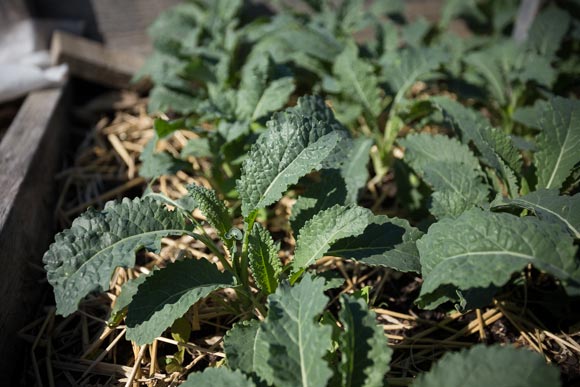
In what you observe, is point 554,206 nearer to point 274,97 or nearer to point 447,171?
point 447,171

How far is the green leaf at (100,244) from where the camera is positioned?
1.13m

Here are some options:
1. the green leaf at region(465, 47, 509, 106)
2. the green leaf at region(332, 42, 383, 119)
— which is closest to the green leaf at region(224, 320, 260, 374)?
the green leaf at region(332, 42, 383, 119)

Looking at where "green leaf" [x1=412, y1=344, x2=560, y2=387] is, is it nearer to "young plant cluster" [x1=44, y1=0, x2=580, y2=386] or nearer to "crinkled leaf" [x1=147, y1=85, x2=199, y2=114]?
"young plant cluster" [x1=44, y1=0, x2=580, y2=386]

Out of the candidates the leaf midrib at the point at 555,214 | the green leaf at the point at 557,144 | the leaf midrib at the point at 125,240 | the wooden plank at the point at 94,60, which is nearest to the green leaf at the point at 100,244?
the leaf midrib at the point at 125,240

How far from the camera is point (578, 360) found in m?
1.28

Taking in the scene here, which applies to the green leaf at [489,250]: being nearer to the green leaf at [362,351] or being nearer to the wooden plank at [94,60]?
the green leaf at [362,351]

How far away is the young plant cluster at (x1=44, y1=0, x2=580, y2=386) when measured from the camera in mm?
1057

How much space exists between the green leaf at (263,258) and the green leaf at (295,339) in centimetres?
17

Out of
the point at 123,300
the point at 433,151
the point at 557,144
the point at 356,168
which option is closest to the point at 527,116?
the point at 557,144

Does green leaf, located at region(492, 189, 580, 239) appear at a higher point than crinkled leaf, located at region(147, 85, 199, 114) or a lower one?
lower

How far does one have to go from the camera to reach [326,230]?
128cm

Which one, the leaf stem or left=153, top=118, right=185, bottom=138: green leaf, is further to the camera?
left=153, top=118, right=185, bottom=138: green leaf

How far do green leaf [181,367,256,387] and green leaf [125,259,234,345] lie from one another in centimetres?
17

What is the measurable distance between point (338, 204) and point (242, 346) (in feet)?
1.49
